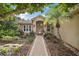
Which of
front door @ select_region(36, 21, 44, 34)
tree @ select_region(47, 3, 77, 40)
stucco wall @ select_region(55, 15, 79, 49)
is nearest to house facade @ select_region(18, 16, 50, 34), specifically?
front door @ select_region(36, 21, 44, 34)

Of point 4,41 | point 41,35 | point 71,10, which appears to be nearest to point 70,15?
point 71,10

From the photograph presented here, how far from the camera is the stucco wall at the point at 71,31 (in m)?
3.15

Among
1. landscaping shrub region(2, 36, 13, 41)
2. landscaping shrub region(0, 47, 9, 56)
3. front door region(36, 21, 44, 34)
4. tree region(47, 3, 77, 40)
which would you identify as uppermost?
tree region(47, 3, 77, 40)

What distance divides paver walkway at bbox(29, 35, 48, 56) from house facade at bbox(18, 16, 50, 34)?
0.10 meters

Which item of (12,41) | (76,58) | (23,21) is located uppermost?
(23,21)

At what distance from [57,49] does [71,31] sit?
11.9 inches

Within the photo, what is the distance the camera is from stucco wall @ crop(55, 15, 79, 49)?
315 cm

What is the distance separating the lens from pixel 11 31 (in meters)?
3.16

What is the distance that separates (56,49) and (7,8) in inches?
33.1

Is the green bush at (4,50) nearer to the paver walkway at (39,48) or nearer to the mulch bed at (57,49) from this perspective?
the paver walkway at (39,48)

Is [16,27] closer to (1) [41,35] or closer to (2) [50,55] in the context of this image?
(1) [41,35]

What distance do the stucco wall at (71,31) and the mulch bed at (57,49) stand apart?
0.31 feet

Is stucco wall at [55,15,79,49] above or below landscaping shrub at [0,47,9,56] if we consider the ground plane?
above

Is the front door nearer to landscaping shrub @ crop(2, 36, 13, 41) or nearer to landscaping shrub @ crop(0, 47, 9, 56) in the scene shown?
landscaping shrub @ crop(2, 36, 13, 41)
